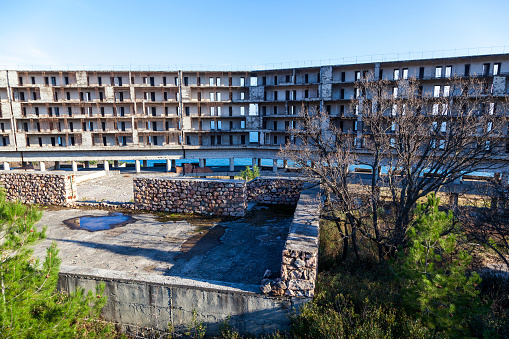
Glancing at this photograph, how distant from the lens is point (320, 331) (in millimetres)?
6027

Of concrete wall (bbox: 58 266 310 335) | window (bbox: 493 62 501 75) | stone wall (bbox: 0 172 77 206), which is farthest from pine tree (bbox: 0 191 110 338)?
window (bbox: 493 62 501 75)

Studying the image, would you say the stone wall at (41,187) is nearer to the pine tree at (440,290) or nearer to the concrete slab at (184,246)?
the concrete slab at (184,246)

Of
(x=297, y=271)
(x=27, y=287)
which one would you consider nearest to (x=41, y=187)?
(x=27, y=287)

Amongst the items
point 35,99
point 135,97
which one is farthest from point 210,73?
point 35,99

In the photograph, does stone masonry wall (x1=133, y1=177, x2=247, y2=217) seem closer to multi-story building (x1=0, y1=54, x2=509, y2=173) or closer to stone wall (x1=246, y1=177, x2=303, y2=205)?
stone wall (x1=246, y1=177, x2=303, y2=205)

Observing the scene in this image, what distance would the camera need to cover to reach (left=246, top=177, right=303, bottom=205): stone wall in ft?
50.2

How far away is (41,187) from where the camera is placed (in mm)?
17094

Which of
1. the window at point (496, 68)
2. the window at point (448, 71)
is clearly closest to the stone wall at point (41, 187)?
the window at point (448, 71)

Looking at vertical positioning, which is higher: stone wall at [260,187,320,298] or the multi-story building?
the multi-story building

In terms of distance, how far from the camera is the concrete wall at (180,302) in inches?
272

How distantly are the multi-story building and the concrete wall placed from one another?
3862 cm

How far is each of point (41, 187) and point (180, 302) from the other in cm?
1488

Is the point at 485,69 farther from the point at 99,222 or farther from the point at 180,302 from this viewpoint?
the point at 99,222

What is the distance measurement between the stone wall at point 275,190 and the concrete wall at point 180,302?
8569mm
